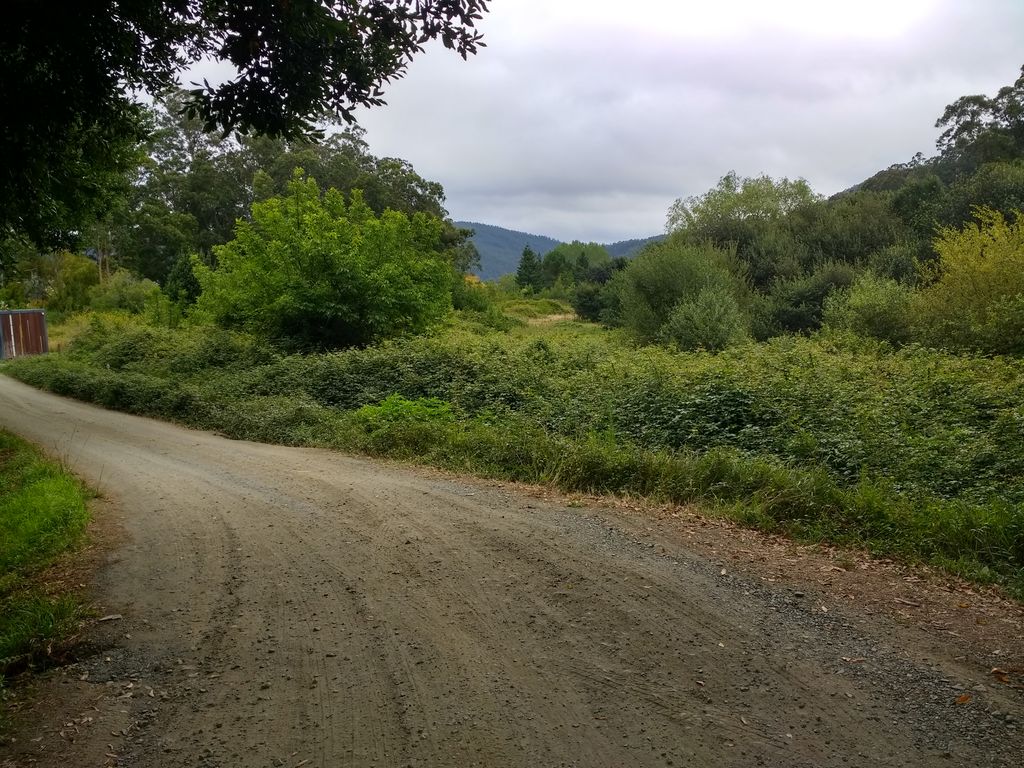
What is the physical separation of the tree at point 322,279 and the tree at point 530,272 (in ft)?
222

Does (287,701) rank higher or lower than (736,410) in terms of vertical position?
lower

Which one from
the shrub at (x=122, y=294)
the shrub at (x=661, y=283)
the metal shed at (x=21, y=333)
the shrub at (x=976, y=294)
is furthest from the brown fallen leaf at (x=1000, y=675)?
the shrub at (x=122, y=294)

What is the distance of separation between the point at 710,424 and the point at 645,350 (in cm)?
833

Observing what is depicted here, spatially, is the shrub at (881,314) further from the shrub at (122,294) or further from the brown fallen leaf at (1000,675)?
the shrub at (122,294)

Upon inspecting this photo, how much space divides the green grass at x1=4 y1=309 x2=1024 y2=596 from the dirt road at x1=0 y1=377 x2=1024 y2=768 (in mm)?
1651

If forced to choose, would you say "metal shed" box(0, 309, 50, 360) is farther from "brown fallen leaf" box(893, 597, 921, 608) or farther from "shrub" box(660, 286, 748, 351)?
"brown fallen leaf" box(893, 597, 921, 608)

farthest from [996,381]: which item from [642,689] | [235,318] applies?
[235,318]

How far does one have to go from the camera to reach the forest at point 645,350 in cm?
746

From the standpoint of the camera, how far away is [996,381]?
10.6m

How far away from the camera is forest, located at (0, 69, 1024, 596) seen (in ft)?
24.5

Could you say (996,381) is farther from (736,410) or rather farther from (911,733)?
(911,733)

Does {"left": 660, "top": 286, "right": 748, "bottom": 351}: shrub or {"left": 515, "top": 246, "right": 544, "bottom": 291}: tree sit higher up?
{"left": 515, "top": 246, "right": 544, "bottom": 291}: tree

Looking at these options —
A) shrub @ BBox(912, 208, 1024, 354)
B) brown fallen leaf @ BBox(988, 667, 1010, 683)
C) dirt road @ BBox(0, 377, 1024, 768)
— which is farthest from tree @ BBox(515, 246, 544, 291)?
brown fallen leaf @ BBox(988, 667, 1010, 683)

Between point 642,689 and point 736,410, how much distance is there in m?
6.70
